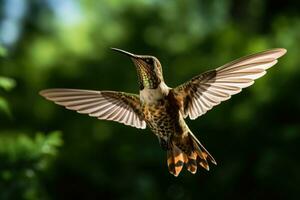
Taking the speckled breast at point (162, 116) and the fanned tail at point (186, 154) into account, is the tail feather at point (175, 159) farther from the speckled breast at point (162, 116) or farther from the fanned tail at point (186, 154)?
the speckled breast at point (162, 116)

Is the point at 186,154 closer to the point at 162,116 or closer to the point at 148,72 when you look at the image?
the point at 162,116

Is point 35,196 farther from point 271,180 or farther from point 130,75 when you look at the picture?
point 130,75

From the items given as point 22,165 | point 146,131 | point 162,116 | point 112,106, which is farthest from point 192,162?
point 146,131

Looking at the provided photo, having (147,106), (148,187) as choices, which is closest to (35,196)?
(147,106)

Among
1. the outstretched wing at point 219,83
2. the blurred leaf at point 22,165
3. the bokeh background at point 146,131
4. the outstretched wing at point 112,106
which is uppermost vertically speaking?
the outstretched wing at point 219,83

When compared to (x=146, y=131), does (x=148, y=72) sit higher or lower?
higher

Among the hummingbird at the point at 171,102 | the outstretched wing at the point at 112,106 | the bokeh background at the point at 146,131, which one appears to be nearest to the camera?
the hummingbird at the point at 171,102

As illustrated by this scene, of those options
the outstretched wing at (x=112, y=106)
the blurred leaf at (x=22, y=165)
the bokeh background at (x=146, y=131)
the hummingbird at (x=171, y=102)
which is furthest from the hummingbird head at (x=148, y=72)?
the bokeh background at (x=146, y=131)
